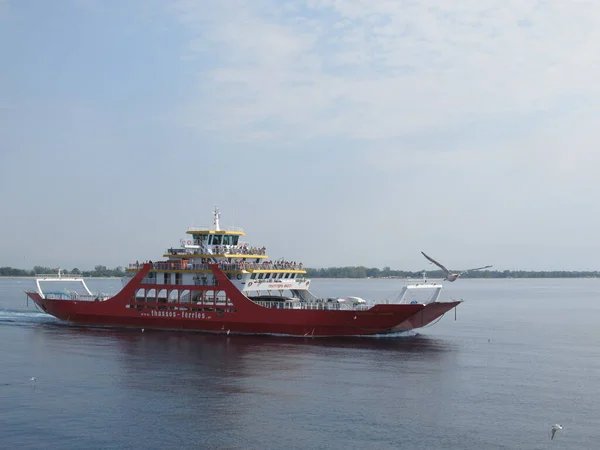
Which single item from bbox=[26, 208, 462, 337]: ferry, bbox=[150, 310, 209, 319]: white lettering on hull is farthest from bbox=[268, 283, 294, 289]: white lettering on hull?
bbox=[150, 310, 209, 319]: white lettering on hull

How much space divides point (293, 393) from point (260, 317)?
18.6m

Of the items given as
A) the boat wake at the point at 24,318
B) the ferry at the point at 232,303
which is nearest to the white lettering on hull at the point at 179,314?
the ferry at the point at 232,303

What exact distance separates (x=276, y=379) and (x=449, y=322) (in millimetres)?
37899

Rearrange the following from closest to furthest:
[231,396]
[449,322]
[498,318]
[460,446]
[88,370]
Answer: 1. [460,446]
2. [231,396]
3. [88,370]
4. [449,322]
5. [498,318]

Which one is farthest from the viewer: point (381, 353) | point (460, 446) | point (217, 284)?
point (217, 284)

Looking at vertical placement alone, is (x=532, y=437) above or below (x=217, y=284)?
below

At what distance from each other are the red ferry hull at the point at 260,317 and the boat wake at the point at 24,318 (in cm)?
911

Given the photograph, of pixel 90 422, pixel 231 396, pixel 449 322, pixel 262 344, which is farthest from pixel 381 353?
pixel 449 322

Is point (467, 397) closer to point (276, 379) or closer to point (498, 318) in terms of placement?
point (276, 379)

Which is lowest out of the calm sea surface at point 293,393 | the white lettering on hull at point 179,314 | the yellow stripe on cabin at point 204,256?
the calm sea surface at point 293,393

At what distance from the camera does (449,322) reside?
68.6 meters

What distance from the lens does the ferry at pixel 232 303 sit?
159ft

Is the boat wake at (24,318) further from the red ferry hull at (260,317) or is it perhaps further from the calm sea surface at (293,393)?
the calm sea surface at (293,393)

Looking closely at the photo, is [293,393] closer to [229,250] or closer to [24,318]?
[229,250]
